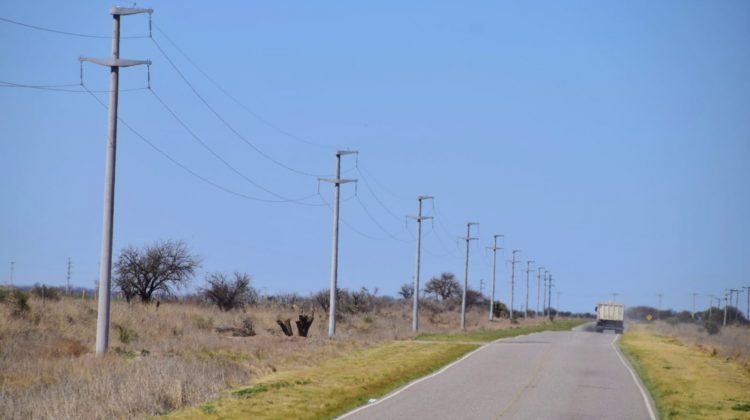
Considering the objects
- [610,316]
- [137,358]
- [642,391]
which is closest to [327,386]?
[137,358]

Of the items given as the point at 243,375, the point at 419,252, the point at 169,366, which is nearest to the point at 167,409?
the point at 169,366

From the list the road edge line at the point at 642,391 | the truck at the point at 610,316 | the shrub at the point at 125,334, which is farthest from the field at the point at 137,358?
A: the truck at the point at 610,316

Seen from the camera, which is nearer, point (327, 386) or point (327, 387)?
point (327, 387)

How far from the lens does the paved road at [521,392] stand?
2008cm

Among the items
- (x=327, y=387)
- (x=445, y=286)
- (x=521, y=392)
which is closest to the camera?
(x=327, y=387)

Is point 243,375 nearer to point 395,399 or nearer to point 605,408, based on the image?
point 395,399

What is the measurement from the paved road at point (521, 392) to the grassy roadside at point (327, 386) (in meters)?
0.64

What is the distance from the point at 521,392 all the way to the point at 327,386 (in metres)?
4.67

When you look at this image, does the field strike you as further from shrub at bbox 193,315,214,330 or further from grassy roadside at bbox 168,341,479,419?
grassy roadside at bbox 168,341,479,419

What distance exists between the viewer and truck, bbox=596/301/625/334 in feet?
291

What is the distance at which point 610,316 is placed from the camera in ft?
297

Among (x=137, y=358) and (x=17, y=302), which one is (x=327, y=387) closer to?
(x=137, y=358)

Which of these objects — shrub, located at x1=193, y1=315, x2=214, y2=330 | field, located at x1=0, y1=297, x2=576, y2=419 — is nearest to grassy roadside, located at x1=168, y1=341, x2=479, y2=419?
field, located at x1=0, y1=297, x2=576, y2=419

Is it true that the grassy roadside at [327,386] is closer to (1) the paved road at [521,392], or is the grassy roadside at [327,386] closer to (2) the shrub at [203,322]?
(1) the paved road at [521,392]
